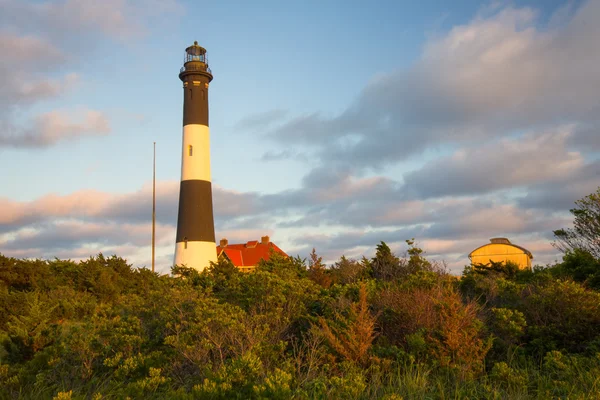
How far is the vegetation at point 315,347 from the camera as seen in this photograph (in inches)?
284

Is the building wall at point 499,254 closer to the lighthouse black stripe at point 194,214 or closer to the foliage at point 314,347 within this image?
the lighthouse black stripe at point 194,214

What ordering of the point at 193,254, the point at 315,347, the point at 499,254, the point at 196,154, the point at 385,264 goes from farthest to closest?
the point at 499,254 → the point at 196,154 → the point at 193,254 → the point at 385,264 → the point at 315,347

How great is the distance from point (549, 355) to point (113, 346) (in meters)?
7.17

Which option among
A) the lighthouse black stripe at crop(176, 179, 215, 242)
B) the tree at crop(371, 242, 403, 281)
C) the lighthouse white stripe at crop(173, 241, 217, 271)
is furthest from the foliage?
the lighthouse black stripe at crop(176, 179, 215, 242)

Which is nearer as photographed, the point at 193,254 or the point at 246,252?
the point at 193,254

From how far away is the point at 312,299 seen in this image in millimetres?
12242

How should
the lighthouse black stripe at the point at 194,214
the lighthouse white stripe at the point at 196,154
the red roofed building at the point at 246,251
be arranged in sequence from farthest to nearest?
1. the red roofed building at the point at 246,251
2. the lighthouse white stripe at the point at 196,154
3. the lighthouse black stripe at the point at 194,214

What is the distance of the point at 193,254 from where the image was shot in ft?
106

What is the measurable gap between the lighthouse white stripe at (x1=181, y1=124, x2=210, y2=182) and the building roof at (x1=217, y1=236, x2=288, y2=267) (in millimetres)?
17249

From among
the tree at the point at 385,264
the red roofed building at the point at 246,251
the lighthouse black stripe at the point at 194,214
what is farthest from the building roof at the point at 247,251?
the tree at the point at 385,264

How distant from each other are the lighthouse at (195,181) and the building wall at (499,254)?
23822 mm

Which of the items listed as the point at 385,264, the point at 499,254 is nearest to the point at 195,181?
the point at 385,264

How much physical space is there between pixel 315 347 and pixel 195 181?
81.7 feet

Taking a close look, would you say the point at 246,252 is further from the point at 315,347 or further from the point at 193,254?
the point at 315,347
